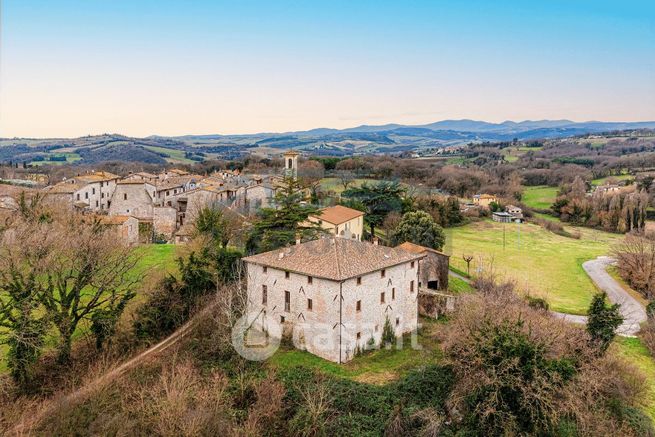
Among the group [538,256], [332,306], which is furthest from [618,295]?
[332,306]

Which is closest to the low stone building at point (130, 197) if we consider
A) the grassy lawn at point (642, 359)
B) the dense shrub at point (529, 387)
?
the dense shrub at point (529, 387)

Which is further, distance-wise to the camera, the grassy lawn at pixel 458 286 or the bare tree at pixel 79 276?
the grassy lawn at pixel 458 286

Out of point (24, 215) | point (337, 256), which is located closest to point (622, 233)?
point (337, 256)

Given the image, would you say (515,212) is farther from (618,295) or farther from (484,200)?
(618,295)

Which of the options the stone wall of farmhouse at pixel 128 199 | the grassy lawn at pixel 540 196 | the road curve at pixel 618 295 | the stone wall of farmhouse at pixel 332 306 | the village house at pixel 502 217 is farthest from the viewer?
the grassy lawn at pixel 540 196

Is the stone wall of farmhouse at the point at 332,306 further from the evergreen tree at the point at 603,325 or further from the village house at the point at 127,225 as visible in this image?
the village house at the point at 127,225

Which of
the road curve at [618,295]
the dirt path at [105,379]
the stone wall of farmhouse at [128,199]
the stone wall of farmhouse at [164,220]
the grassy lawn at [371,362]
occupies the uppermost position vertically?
the stone wall of farmhouse at [128,199]

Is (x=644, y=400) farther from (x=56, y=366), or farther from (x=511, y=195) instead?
(x=511, y=195)
